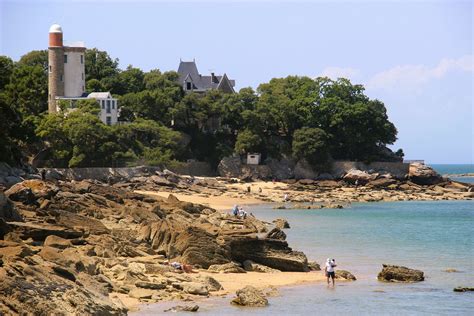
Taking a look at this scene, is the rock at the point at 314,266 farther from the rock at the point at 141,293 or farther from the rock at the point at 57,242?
the rock at the point at 141,293

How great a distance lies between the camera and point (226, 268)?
1166 inches

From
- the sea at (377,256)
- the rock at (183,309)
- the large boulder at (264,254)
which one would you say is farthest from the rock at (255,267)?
the rock at (183,309)

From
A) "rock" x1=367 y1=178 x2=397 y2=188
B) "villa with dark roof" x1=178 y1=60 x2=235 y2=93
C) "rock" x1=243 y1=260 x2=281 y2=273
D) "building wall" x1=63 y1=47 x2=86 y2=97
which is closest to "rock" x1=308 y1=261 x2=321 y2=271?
"rock" x1=243 y1=260 x2=281 y2=273

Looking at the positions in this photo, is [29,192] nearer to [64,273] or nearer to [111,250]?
[111,250]

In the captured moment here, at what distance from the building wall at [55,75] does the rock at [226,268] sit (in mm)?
53745

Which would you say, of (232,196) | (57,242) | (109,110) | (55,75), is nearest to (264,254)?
(57,242)

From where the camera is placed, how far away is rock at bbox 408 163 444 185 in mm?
86938

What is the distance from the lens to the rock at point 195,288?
25.5 meters

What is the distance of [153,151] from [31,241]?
165ft

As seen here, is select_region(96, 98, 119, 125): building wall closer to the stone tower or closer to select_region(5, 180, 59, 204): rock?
the stone tower

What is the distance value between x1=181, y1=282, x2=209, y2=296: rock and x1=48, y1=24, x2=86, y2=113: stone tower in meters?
57.3


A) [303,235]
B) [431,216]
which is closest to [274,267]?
[303,235]

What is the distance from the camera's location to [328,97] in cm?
9094

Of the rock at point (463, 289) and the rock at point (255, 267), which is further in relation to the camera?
the rock at point (255, 267)
